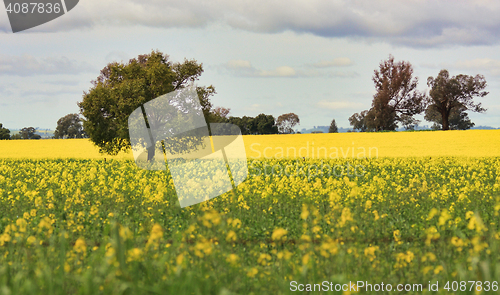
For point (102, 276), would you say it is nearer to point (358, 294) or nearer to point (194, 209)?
point (358, 294)

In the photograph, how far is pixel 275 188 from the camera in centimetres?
1502

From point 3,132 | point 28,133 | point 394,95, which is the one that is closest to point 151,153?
point 394,95

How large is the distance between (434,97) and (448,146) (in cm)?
3304

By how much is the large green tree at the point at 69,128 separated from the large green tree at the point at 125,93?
9722cm

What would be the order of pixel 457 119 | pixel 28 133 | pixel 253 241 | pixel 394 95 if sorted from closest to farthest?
pixel 253 241
pixel 394 95
pixel 457 119
pixel 28 133

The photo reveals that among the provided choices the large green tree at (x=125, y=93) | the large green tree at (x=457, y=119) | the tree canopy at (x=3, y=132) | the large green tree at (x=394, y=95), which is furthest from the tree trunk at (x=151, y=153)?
the large green tree at (x=457, y=119)

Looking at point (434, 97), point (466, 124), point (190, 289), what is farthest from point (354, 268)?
point (466, 124)

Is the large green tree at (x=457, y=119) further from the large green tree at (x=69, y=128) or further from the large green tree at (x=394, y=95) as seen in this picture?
the large green tree at (x=69, y=128)

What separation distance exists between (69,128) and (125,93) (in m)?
103

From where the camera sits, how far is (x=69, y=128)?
121 metres

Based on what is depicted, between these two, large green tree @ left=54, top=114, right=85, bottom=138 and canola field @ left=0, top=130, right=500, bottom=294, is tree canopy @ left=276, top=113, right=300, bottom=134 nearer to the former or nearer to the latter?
large green tree @ left=54, top=114, right=85, bottom=138

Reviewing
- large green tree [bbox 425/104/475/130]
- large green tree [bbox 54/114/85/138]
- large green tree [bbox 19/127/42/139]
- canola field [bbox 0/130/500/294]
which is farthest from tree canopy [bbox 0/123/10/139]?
large green tree [bbox 425/104/475/130]

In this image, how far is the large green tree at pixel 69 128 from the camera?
4762 inches

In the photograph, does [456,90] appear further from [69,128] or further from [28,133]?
[28,133]
